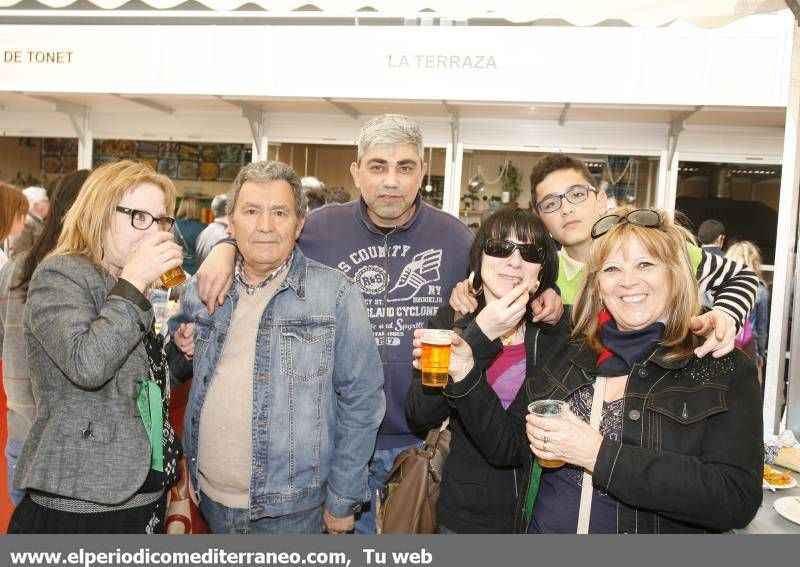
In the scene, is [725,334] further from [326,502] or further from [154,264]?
[154,264]

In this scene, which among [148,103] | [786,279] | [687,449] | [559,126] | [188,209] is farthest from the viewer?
[188,209]

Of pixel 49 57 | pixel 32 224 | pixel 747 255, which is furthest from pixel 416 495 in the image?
pixel 49 57

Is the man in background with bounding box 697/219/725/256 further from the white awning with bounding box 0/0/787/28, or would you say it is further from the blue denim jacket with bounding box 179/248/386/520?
the blue denim jacket with bounding box 179/248/386/520

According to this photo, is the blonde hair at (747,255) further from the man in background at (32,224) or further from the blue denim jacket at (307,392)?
the man in background at (32,224)

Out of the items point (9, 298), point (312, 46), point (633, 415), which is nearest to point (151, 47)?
point (312, 46)

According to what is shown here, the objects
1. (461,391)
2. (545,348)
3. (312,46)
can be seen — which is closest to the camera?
(461,391)

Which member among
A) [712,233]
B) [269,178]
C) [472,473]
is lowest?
[472,473]

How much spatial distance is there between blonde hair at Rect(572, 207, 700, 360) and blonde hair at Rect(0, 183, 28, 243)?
3.44 metres

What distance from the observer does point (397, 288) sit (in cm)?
261

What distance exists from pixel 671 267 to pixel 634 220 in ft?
→ 0.57

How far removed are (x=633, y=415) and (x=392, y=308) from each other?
1.14 metres

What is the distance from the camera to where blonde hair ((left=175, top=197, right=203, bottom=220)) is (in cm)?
759

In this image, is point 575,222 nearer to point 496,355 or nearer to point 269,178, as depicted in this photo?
point 496,355

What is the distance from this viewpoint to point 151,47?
21.6 ft
